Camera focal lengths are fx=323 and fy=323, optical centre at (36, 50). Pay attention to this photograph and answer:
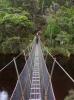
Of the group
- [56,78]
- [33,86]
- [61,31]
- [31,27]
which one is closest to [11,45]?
[31,27]

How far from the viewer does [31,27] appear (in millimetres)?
14539

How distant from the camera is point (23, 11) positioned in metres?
15.9

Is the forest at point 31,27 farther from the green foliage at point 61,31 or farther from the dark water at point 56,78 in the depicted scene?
the dark water at point 56,78

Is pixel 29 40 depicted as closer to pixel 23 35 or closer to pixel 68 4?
pixel 23 35

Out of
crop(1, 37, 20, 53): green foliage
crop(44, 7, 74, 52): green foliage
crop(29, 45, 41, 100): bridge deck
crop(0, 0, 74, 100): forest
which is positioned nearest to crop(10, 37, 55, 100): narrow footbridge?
crop(29, 45, 41, 100): bridge deck

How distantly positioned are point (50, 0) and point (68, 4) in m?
1.24

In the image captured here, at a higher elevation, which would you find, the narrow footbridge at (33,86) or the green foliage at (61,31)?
the narrow footbridge at (33,86)

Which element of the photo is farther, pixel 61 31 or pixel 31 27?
pixel 31 27

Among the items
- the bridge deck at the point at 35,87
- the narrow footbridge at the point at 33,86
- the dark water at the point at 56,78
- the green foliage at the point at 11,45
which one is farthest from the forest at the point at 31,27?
the narrow footbridge at the point at 33,86

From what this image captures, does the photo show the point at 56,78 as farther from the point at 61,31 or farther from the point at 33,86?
the point at 33,86

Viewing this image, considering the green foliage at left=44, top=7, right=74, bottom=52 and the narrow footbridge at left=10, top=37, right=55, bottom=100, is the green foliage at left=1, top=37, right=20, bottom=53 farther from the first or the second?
the narrow footbridge at left=10, top=37, right=55, bottom=100

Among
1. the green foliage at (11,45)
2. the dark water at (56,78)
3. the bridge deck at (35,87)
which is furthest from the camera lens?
the green foliage at (11,45)

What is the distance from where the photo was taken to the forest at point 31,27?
13648mm

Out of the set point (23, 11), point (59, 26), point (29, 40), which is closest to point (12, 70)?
point (29, 40)
